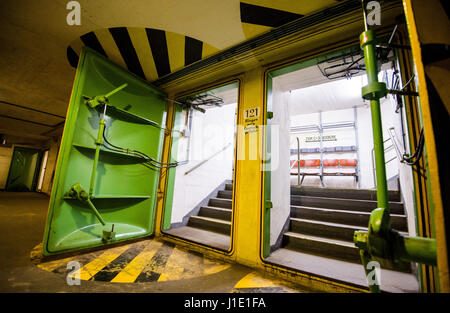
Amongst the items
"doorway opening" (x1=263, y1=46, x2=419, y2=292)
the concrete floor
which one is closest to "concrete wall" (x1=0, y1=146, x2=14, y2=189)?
the concrete floor

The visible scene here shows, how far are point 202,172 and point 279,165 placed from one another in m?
1.74

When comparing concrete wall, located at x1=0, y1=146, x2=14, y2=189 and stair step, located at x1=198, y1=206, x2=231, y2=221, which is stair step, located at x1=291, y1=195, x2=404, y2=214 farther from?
concrete wall, located at x1=0, y1=146, x2=14, y2=189

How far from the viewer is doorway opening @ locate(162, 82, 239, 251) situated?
8.93 feet

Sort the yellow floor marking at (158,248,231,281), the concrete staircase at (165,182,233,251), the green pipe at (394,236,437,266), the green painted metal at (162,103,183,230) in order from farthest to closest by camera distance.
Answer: the green painted metal at (162,103,183,230), the concrete staircase at (165,182,233,251), the yellow floor marking at (158,248,231,281), the green pipe at (394,236,437,266)

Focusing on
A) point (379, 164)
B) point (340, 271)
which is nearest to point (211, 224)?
point (340, 271)

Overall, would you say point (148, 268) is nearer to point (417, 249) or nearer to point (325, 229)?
point (417, 249)

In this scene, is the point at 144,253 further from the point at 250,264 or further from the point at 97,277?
the point at 250,264

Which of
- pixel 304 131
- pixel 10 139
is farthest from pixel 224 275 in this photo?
pixel 10 139

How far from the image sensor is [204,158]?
3.72m

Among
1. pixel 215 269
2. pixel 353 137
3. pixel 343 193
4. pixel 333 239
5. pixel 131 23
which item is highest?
pixel 353 137

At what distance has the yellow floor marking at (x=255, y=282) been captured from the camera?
1500mm

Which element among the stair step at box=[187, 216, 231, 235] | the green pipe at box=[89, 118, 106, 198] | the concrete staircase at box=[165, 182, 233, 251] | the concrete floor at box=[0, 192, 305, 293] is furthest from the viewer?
the stair step at box=[187, 216, 231, 235]

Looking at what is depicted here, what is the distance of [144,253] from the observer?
6.72 feet

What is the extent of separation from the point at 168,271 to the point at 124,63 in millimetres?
2583
